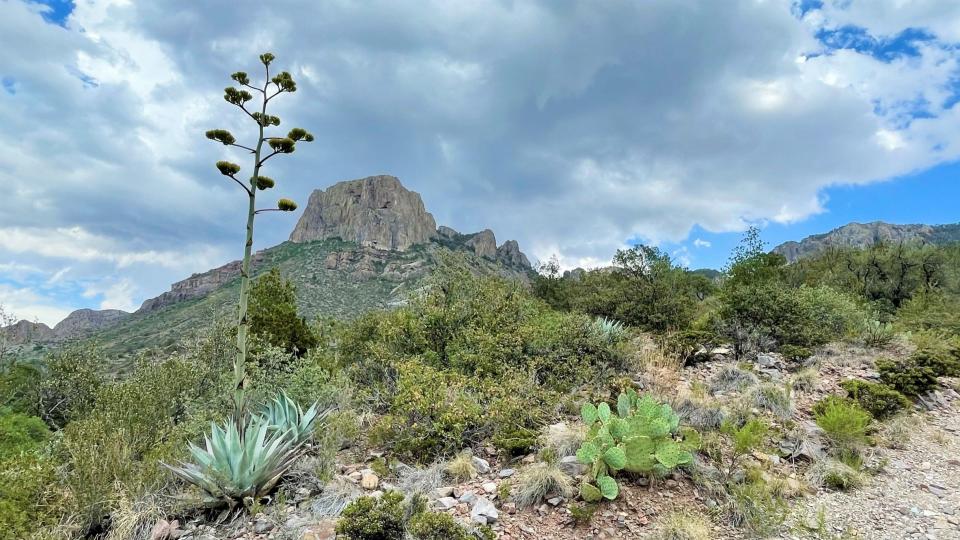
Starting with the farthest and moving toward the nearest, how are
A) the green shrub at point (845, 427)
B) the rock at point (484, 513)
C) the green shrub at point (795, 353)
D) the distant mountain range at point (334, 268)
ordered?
the distant mountain range at point (334, 268), the green shrub at point (795, 353), the green shrub at point (845, 427), the rock at point (484, 513)

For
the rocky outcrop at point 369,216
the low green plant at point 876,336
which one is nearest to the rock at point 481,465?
the low green plant at point 876,336

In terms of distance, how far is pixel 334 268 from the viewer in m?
64.3

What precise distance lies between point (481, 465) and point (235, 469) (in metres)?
2.68

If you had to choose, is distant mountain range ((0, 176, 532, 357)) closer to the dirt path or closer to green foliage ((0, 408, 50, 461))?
Result: green foliage ((0, 408, 50, 461))

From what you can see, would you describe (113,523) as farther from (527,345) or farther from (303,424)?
(527,345)

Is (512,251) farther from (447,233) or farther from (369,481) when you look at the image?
(369,481)

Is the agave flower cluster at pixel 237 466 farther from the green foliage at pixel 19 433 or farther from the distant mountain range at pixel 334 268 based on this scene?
the distant mountain range at pixel 334 268

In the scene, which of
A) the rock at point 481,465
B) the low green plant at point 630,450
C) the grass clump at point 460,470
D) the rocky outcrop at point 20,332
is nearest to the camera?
the low green plant at point 630,450

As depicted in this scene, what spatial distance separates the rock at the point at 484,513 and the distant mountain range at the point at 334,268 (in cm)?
871

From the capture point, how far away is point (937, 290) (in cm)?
2200

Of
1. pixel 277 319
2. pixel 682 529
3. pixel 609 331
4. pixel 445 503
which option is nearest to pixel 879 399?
pixel 609 331

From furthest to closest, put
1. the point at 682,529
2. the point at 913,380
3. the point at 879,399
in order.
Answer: the point at 913,380 → the point at 879,399 → the point at 682,529

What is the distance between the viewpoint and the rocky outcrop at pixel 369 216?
309 feet

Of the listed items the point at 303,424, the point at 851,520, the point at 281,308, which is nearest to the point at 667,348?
the point at 851,520
